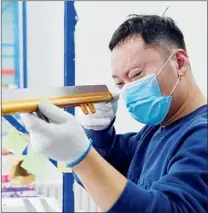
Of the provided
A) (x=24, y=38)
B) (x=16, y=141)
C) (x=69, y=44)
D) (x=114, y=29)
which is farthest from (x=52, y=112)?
(x=24, y=38)

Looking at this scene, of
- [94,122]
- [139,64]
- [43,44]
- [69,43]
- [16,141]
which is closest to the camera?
[139,64]

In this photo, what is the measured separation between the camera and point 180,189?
2.22 ft

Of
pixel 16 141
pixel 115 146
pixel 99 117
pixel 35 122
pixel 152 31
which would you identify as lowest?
pixel 16 141

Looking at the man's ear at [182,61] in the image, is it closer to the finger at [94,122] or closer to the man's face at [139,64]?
the man's face at [139,64]

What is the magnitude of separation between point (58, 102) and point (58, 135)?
0.27 feet

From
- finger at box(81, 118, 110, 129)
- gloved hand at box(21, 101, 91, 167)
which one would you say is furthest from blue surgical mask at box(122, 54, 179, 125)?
gloved hand at box(21, 101, 91, 167)

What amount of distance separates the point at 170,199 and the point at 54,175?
5.61ft

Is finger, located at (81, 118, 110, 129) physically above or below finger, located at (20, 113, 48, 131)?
below

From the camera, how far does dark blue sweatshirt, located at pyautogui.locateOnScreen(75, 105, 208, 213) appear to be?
0.65 metres

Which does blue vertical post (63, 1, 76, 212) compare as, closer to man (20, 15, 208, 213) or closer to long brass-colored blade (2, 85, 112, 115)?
man (20, 15, 208, 213)

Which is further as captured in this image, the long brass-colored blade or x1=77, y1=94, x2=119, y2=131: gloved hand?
x1=77, y1=94, x2=119, y2=131: gloved hand

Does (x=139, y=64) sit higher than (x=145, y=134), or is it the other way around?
(x=139, y=64)

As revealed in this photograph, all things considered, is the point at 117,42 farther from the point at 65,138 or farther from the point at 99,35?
the point at 99,35

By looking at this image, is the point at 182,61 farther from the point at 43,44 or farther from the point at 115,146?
the point at 43,44
